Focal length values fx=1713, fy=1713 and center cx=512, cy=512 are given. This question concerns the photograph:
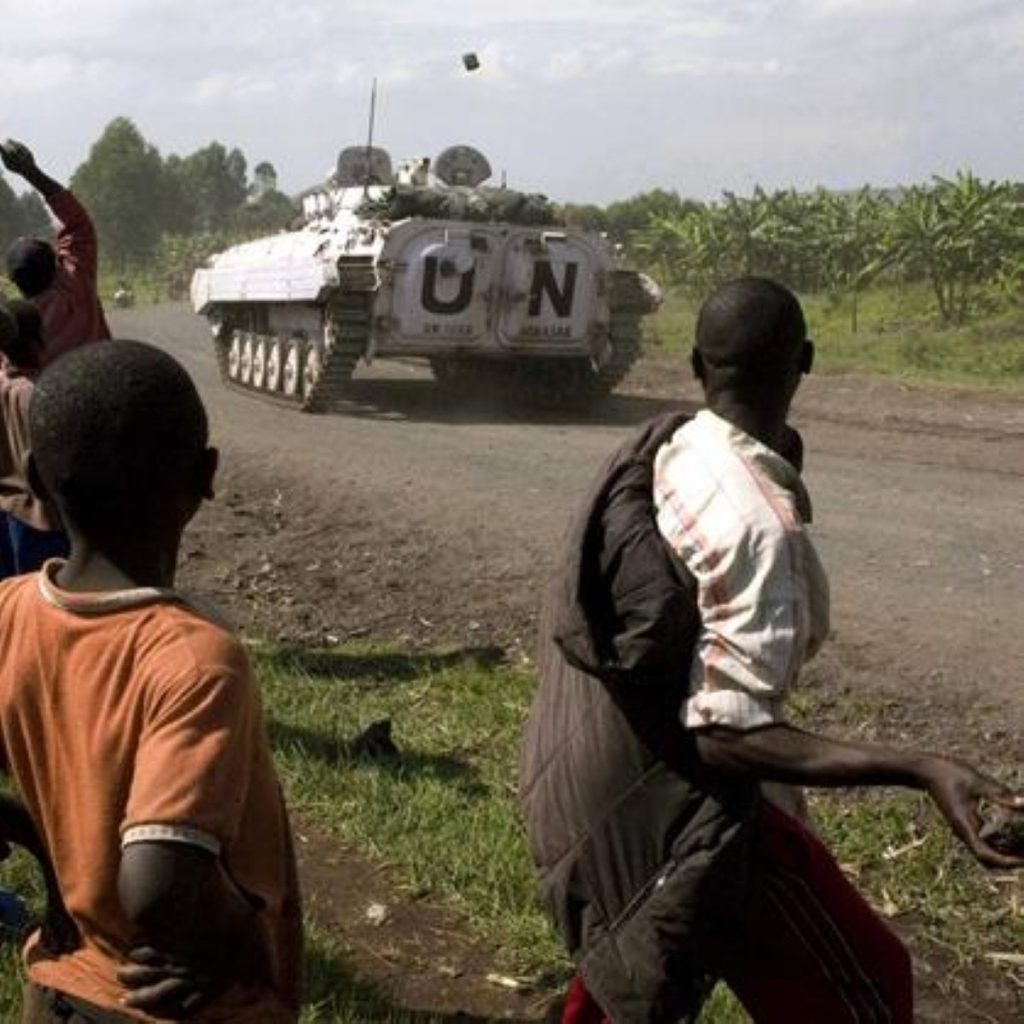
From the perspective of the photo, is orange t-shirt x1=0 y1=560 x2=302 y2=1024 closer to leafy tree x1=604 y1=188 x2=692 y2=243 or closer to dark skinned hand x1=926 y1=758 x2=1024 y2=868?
dark skinned hand x1=926 y1=758 x2=1024 y2=868

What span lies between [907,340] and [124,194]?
53732mm

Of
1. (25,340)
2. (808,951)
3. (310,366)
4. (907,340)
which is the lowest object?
(310,366)

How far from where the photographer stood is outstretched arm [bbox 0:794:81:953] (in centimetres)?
202

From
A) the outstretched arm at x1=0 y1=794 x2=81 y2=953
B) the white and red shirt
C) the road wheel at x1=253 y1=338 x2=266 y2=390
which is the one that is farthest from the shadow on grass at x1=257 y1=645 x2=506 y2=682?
the road wheel at x1=253 y1=338 x2=266 y2=390

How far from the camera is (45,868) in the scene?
6.87 ft

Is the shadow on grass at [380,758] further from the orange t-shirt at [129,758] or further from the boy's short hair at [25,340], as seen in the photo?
the orange t-shirt at [129,758]

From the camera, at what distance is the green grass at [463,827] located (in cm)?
408

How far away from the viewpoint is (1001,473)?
11633 millimetres

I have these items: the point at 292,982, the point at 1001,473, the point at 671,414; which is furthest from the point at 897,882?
the point at 1001,473

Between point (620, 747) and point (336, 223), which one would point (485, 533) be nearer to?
point (620, 747)

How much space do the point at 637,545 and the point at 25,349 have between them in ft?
10.5

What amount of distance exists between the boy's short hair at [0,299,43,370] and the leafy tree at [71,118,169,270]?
218 ft

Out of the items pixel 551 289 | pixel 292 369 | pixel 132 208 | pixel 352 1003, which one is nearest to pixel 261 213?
pixel 132 208

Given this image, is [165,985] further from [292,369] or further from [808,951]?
[292,369]
